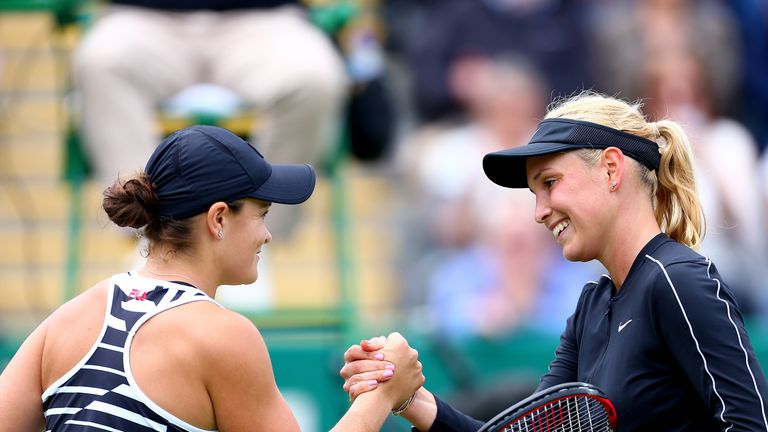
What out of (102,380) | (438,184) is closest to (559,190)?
(102,380)

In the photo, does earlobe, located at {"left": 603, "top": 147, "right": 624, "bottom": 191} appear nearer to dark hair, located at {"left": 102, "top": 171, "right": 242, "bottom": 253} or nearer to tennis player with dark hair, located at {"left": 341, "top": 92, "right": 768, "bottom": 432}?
tennis player with dark hair, located at {"left": 341, "top": 92, "right": 768, "bottom": 432}

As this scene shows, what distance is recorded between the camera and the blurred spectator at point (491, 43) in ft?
23.6

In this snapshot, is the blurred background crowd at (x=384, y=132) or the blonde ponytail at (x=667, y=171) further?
the blurred background crowd at (x=384, y=132)

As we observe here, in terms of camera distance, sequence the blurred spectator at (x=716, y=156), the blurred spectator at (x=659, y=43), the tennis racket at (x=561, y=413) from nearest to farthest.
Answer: the tennis racket at (x=561, y=413)
the blurred spectator at (x=716, y=156)
the blurred spectator at (x=659, y=43)

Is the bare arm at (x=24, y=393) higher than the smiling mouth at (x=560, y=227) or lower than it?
lower

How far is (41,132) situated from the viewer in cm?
750

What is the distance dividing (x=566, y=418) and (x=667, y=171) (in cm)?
59

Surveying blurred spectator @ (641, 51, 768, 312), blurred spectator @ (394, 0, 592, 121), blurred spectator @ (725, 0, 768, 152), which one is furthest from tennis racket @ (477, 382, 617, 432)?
blurred spectator @ (725, 0, 768, 152)

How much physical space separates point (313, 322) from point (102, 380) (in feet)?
10.7

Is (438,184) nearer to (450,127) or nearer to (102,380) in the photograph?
(450,127)

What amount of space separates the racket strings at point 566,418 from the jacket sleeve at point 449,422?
0.43m

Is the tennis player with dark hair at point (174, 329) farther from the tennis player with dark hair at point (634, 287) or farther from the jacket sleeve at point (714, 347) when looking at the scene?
the jacket sleeve at point (714, 347)

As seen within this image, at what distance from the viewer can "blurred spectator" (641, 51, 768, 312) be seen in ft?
21.9

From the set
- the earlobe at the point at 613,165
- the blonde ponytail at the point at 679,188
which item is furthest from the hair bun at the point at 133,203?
the blonde ponytail at the point at 679,188
